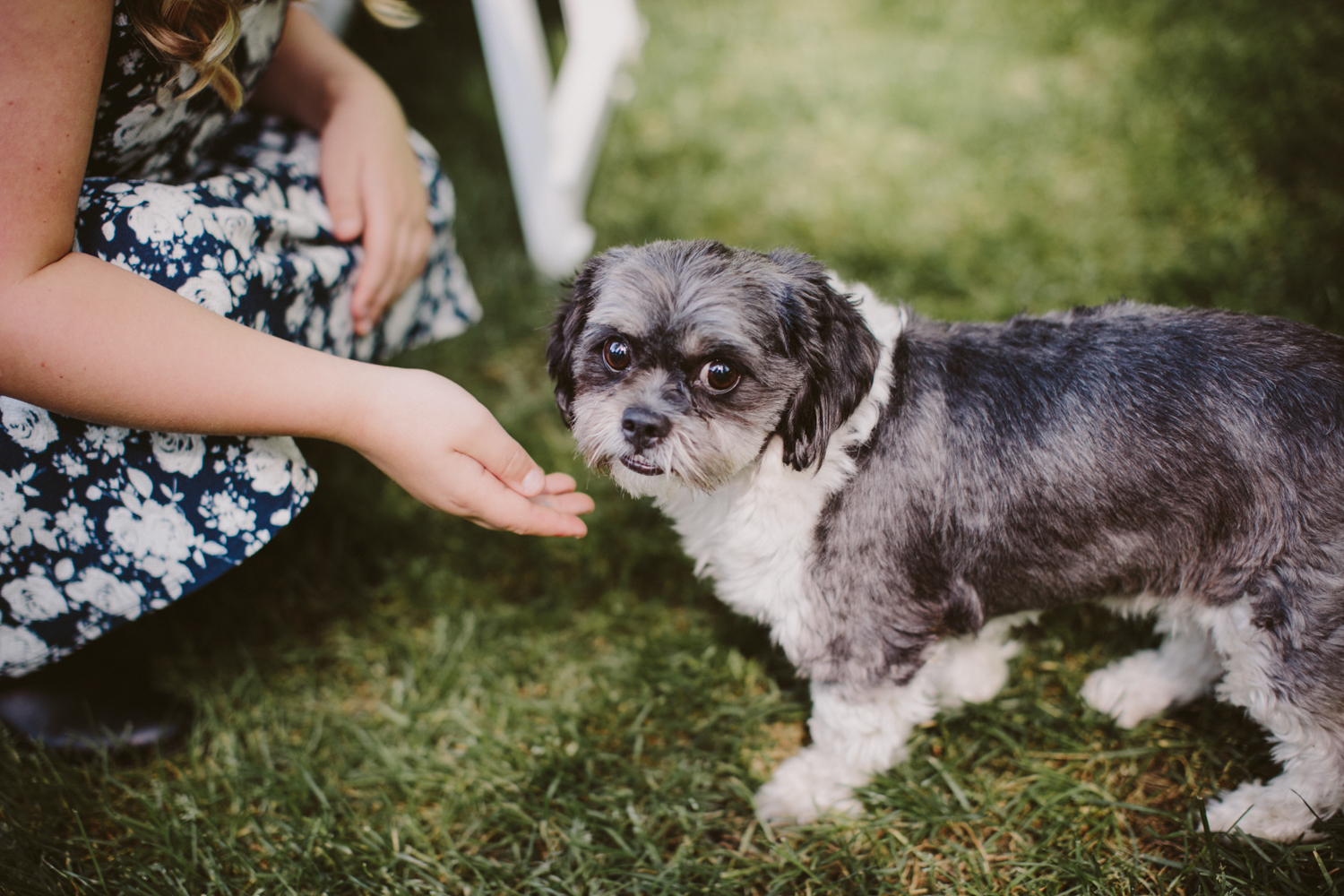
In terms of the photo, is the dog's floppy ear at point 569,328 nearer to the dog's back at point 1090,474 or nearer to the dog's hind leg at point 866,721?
the dog's back at point 1090,474

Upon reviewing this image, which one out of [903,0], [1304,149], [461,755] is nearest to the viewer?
[461,755]

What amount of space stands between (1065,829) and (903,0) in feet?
19.6

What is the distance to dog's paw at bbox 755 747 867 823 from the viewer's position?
2385mm

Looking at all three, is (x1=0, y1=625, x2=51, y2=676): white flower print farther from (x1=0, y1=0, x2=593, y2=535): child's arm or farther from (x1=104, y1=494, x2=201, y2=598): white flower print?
(x1=0, y1=0, x2=593, y2=535): child's arm

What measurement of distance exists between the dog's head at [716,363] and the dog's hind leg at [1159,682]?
135cm

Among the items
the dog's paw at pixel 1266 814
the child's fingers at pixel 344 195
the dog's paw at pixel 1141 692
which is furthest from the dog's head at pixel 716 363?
the dog's paw at pixel 1266 814

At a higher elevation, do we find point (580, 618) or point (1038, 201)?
point (1038, 201)

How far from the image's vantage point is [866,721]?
224 centimetres

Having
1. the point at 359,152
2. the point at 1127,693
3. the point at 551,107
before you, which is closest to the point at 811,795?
the point at 1127,693

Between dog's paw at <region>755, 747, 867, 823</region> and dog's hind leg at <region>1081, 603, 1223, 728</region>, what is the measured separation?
81 cm

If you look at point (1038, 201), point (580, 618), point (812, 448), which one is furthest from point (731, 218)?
point (812, 448)

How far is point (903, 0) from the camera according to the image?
623 cm

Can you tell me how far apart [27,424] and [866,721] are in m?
2.24

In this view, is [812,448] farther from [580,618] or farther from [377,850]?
[377,850]
